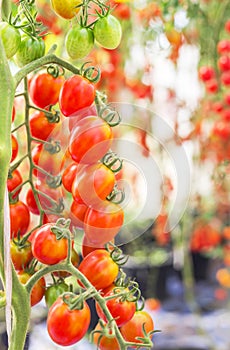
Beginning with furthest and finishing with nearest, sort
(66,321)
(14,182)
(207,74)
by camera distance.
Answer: (207,74)
(14,182)
(66,321)

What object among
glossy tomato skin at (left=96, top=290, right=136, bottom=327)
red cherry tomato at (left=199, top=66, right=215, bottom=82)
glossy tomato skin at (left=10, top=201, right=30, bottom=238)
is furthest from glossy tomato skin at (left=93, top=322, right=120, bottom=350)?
red cherry tomato at (left=199, top=66, right=215, bottom=82)

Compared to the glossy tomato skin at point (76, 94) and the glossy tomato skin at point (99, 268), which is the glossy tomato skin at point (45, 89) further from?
the glossy tomato skin at point (99, 268)

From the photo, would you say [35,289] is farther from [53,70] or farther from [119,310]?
[53,70]

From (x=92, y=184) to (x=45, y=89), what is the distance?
129mm

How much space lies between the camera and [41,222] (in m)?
0.60

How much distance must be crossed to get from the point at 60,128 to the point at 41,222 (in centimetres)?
10

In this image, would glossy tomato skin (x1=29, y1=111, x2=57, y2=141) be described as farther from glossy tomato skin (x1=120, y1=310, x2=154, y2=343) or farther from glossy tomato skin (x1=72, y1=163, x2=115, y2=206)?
glossy tomato skin (x1=120, y1=310, x2=154, y2=343)

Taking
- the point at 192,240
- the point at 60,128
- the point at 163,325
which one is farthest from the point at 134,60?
the point at 60,128

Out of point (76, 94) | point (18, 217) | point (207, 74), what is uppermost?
point (207, 74)

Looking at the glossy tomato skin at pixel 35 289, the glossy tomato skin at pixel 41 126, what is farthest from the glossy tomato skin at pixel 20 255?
the glossy tomato skin at pixel 41 126

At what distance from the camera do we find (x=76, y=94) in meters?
0.55

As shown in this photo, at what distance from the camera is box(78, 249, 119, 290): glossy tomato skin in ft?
1.81

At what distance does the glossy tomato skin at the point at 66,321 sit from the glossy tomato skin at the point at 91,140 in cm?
13

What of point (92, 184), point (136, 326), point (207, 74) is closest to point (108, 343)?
point (136, 326)
